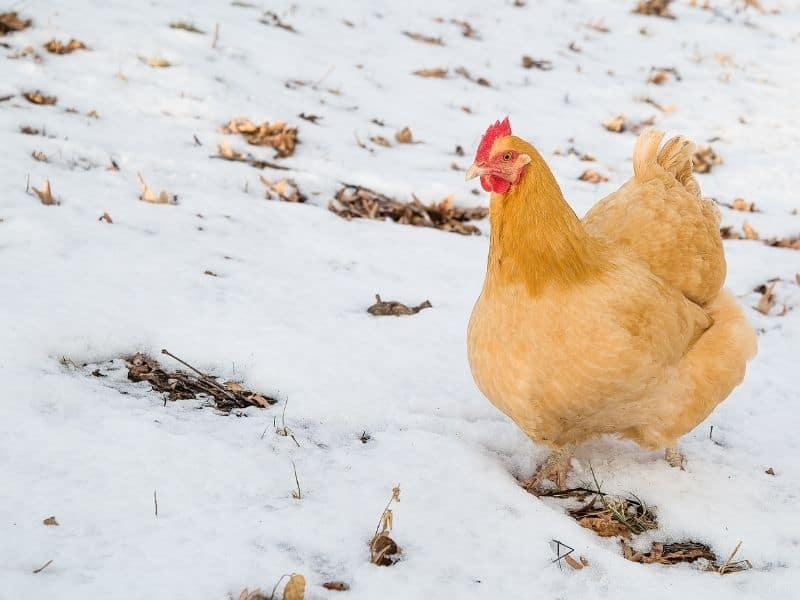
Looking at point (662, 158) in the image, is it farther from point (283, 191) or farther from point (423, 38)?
point (423, 38)

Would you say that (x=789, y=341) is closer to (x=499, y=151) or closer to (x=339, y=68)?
(x=499, y=151)

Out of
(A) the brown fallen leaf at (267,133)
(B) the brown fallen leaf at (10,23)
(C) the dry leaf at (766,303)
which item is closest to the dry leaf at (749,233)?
(C) the dry leaf at (766,303)

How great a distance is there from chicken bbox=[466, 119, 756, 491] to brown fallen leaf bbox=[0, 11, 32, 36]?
5968mm

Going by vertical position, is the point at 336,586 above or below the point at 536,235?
below

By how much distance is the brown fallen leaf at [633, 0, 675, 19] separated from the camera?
1245cm

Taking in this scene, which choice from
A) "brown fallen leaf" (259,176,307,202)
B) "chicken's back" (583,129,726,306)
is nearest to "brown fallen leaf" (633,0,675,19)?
"brown fallen leaf" (259,176,307,202)

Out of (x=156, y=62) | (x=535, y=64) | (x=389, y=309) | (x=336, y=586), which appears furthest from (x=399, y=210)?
(x=535, y=64)

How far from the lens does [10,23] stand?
7145 mm

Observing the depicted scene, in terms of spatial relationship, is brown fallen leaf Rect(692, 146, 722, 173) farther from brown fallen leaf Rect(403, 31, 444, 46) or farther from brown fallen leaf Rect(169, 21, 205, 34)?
brown fallen leaf Rect(169, 21, 205, 34)

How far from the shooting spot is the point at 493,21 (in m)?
11.1

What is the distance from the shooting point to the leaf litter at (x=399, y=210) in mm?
6160

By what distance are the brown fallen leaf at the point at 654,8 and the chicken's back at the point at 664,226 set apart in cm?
952

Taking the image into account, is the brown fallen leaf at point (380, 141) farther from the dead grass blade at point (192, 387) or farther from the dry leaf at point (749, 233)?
the dead grass blade at point (192, 387)

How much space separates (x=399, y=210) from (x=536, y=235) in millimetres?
3168
